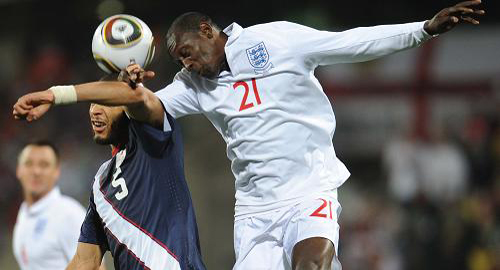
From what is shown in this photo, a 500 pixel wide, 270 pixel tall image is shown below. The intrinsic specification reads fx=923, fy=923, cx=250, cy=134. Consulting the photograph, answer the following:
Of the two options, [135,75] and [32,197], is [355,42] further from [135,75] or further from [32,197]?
[32,197]

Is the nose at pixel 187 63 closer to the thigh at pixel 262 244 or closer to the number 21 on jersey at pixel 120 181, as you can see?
the number 21 on jersey at pixel 120 181

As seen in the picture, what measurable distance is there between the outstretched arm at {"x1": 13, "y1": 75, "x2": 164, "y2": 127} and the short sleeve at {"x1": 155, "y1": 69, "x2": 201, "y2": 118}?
0.43m

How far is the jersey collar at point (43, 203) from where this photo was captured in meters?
7.00

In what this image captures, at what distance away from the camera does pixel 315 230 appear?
5.07 meters

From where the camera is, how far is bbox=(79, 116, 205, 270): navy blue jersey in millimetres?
4719

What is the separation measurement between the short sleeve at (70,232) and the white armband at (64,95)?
242cm

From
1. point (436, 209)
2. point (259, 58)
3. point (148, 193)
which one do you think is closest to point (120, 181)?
point (148, 193)

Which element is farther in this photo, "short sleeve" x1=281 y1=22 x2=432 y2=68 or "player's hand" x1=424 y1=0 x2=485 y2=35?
"short sleeve" x1=281 y1=22 x2=432 y2=68

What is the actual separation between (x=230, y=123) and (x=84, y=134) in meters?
8.34

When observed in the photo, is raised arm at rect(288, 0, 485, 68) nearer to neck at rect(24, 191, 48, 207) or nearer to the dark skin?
Result: the dark skin

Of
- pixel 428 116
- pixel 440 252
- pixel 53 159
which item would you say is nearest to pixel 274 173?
pixel 53 159

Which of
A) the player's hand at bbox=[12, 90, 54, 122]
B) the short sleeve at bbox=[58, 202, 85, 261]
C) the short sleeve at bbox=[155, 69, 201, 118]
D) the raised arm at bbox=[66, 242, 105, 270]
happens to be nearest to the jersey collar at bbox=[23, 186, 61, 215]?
the short sleeve at bbox=[58, 202, 85, 261]

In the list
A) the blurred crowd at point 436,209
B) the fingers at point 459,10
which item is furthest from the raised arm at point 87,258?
the blurred crowd at point 436,209

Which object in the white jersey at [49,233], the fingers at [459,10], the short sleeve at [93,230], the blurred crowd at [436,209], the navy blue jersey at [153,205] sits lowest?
the blurred crowd at [436,209]
